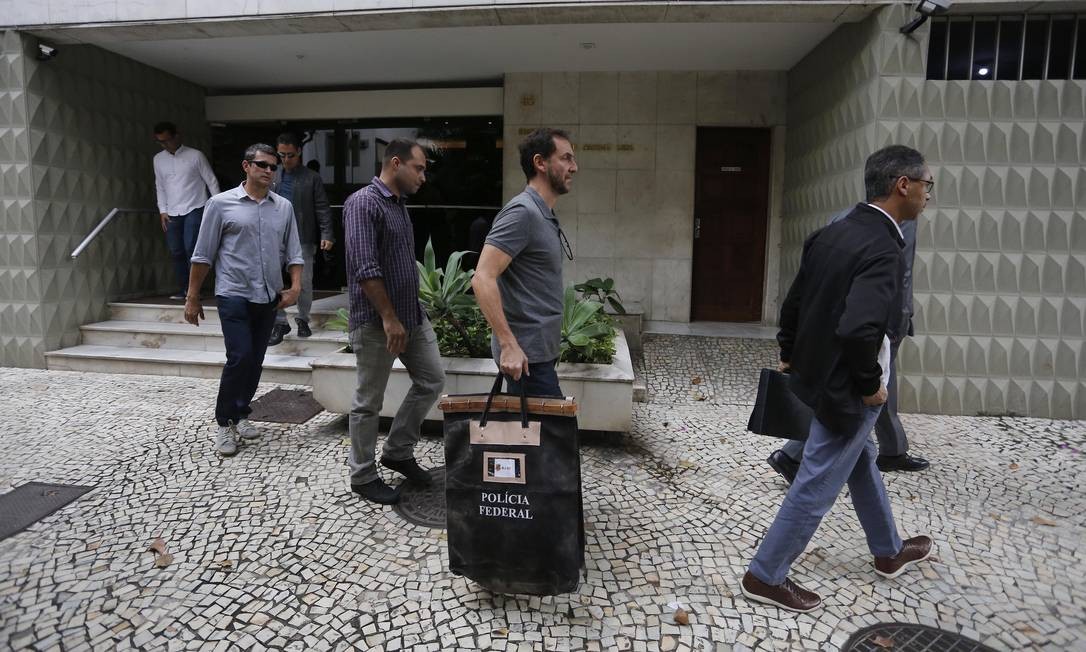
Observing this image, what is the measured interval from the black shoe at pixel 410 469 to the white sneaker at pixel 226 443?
1189 millimetres

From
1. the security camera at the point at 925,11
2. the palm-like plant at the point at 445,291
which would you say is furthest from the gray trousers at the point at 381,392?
the security camera at the point at 925,11

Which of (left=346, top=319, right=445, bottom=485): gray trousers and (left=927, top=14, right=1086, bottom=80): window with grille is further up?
(left=927, top=14, right=1086, bottom=80): window with grille

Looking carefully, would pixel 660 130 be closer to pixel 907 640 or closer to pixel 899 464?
pixel 899 464

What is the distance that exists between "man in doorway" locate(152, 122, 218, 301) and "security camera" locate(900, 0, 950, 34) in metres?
6.65

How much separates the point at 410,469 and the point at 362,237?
4.38 ft

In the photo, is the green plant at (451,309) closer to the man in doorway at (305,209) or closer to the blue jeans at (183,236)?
the man in doorway at (305,209)

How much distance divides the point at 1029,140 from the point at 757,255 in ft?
11.6

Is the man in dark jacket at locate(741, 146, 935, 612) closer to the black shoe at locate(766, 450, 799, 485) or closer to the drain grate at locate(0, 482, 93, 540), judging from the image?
the black shoe at locate(766, 450, 799, 485)

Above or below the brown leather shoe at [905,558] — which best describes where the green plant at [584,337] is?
above

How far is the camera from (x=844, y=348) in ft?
7.57

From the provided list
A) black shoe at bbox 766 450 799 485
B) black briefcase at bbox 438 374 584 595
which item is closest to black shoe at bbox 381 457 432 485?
black briefcase at bbox 438 374 584 595

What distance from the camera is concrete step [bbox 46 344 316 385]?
582 cm

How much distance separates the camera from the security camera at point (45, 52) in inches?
244

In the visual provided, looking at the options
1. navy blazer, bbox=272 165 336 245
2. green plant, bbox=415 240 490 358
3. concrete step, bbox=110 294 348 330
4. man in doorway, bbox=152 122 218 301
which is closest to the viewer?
green plant, bbox=415 240 490 358
